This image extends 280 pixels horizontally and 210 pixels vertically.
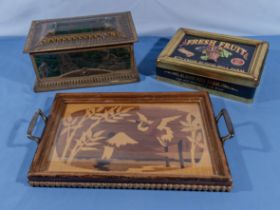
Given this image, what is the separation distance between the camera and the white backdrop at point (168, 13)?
4.34 ft

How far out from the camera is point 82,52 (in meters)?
1.02

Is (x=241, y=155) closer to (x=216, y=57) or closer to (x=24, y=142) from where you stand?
(x=216, y=57)

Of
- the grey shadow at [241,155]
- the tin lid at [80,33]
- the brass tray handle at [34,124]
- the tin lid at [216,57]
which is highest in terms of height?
the tin lid at [80,33]

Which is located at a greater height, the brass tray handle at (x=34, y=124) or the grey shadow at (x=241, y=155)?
the brass tray handle at (x=34, y=124)

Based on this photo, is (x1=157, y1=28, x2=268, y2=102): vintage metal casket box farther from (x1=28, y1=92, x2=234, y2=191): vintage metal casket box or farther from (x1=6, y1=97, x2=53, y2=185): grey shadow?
(x1=6, y1=97, x2=53, y2=185): grey shadow

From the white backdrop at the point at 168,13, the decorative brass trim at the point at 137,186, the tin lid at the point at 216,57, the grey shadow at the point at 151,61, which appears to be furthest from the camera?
the white backdrop at the point at 168,13

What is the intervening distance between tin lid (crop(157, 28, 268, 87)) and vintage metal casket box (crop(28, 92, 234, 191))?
0.35 ft

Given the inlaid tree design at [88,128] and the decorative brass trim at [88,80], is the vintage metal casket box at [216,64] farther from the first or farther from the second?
the inlaid tree design at [88,128]

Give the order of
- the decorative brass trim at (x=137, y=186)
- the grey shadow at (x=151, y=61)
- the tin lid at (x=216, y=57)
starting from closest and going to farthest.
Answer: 1. the decorative brass trim at (x=137, y=186)
2. the tin lid at (x=216, y=57)
3. the grey shadow at (x=151, y=61)

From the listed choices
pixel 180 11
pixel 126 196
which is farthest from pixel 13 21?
pixel 126 196

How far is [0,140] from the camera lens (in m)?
0.93

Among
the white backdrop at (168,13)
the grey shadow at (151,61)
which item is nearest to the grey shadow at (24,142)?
the grey shadow at (151,61)

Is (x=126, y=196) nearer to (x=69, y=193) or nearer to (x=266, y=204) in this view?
(x=69, y=193)

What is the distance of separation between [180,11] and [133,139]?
693 mm
